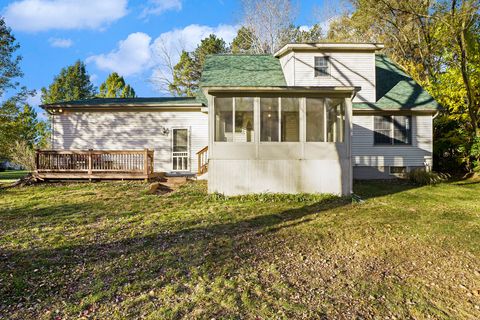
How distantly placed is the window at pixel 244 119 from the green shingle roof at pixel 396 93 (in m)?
6.61

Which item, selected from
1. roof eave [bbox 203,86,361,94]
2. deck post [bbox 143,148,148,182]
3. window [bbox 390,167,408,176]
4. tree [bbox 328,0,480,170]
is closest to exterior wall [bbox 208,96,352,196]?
roof eave [bbox 203,86,361,94]

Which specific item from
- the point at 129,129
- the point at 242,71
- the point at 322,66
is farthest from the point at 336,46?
the point at 129,129

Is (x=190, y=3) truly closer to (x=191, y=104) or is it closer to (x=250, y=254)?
(x=191, y=104)

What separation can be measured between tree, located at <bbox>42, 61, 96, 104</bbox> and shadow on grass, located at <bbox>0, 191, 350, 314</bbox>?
3726cm

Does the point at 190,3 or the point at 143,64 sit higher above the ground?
the point at 190,3

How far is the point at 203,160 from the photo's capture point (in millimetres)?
12586

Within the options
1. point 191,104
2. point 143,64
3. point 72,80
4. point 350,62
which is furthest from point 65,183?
point 72,80

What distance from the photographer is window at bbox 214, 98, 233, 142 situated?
28.6ft

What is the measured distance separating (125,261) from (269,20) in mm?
23869

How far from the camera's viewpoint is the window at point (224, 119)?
8727 millimetres

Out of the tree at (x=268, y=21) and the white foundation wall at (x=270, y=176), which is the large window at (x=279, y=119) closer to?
the white foundation wall at (x=270, y=176)

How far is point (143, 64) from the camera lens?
1028 inches

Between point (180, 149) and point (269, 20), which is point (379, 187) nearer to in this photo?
point (180, 149)

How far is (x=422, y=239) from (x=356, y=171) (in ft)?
28.0
